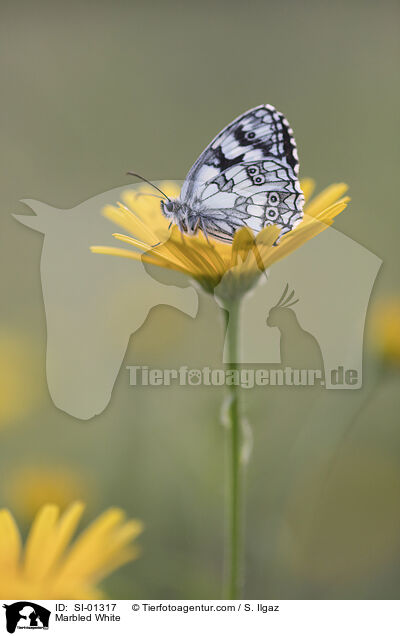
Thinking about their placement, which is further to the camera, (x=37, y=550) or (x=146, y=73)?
(x=146, y=73)

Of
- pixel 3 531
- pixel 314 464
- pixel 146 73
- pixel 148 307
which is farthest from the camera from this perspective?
pixel 146 73

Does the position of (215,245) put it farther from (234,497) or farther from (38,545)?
(38,545)

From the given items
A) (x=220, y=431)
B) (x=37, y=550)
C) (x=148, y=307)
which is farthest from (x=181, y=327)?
(x=37, y=550)

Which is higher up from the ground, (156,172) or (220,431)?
(156,172)

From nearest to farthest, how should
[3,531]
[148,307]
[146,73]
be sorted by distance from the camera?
[3,531], [148,307], [146,73]
